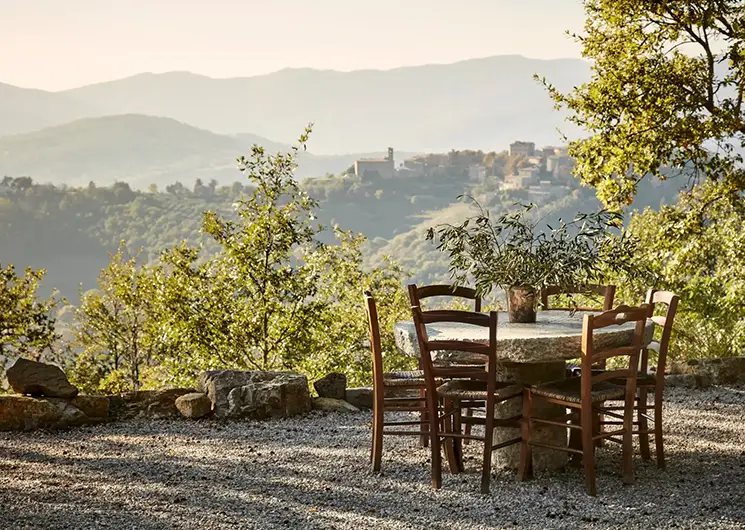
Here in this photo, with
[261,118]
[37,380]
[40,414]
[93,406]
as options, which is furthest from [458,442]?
[261,118]

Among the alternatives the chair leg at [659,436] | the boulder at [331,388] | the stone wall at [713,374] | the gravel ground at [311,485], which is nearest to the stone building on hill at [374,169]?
the stone wall at [713,374]

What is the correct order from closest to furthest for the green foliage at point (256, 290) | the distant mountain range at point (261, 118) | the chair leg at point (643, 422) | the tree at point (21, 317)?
1. the chair leg at point (643, 422)
2. the green foliage at point (256, 290)
3. the tree at point (21, 317)
4. the distant mountain range at point (261, 118)

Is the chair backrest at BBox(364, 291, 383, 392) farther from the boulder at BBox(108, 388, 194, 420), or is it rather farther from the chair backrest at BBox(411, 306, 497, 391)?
the boulder at BBox(108, 388, 194, 420)

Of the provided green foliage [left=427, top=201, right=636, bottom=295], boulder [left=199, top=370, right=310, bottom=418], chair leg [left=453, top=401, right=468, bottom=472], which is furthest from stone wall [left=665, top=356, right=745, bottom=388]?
chair leg [left=453, top=401, right=468, bottom=472]

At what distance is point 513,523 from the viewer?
4629 mm

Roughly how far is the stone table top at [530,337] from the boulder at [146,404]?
8.82 feet

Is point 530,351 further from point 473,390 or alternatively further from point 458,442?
point 458,442

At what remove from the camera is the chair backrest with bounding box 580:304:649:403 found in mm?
5090

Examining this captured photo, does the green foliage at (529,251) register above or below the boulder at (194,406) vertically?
above

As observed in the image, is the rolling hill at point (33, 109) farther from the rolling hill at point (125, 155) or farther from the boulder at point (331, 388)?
the boulder at point (331, 388)

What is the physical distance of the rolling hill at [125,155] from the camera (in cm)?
8600

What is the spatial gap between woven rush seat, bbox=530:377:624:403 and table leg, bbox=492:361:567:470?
0.56 feet

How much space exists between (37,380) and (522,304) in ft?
12.9

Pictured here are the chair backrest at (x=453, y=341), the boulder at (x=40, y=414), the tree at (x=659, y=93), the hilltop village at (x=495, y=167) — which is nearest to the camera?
the chair backrest at (x=453, y=341)
